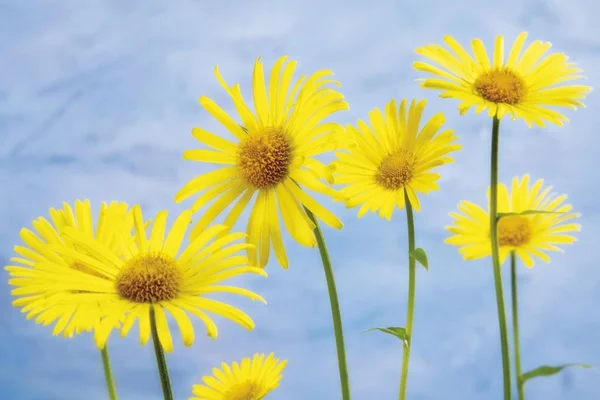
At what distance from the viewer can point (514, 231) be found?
4.03 metres

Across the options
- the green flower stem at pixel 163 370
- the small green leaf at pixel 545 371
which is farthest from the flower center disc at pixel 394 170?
the green flower stem at pixel 163 370

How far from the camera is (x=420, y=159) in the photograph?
11.3 feet

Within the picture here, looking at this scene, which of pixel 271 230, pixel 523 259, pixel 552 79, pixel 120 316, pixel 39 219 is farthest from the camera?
pixel 523 259

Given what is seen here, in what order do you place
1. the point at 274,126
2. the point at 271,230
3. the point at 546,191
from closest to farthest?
the point at 271,230, the point at 274,126, the point at 546,191

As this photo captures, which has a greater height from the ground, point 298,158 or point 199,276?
point 298,158

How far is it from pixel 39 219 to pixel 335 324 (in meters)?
1.66

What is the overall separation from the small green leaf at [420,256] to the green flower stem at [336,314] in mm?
436

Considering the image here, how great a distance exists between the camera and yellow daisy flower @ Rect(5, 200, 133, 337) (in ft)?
7.97

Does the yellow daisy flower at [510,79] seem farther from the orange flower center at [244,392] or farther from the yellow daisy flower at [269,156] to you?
the orange flower center at [244,392]

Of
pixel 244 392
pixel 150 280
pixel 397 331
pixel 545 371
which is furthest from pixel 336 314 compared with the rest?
pixel 244 392

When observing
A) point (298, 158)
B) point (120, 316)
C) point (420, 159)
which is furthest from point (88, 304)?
point (420, 159)

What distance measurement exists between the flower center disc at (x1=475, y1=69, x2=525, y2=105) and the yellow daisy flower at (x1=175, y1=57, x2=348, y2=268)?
2.56ft

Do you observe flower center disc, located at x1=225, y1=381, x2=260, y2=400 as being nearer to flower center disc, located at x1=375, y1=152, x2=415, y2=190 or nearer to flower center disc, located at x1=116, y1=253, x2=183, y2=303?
flower center disc, located at x1=375, y1=152, x2=415, y2=190

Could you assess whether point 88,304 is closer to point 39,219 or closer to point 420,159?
point 39,219
